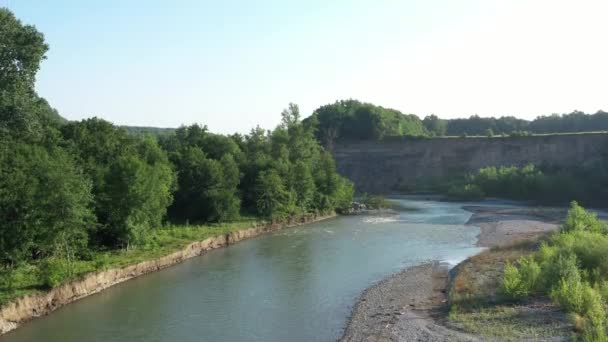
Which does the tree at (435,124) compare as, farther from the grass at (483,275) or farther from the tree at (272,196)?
the grass at (483,275)

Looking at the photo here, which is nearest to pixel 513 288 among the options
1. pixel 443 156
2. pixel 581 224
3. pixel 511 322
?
pixel 511 322

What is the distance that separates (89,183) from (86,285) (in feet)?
20.2

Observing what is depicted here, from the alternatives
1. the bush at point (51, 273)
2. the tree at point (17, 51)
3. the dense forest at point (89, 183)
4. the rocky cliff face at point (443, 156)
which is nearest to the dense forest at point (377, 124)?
the rocky cliff face at point (443, 156)

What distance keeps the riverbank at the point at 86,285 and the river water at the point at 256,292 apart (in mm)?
452

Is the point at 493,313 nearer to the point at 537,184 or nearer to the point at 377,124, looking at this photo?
the point at 537,184

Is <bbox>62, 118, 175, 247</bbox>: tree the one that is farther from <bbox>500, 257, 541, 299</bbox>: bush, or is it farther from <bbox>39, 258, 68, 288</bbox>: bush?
<bbox>500, 257, 541, 299</bbox>: bush

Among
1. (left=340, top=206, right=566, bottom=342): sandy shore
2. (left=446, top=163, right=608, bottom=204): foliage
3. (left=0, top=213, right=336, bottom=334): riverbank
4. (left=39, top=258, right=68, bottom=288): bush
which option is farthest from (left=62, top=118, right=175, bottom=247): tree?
(left=446, top=163, right=608, bottom=204): foliage

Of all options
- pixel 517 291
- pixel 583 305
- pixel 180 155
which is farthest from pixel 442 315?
pixel 180 155

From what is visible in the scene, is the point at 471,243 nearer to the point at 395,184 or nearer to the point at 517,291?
the point at 517,291

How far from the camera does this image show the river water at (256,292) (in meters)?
21.8

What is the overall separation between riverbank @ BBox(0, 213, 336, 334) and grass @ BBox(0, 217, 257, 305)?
250mm

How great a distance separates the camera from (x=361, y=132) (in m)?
107

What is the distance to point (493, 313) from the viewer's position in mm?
21062

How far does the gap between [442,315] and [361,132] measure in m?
→ 86.2
